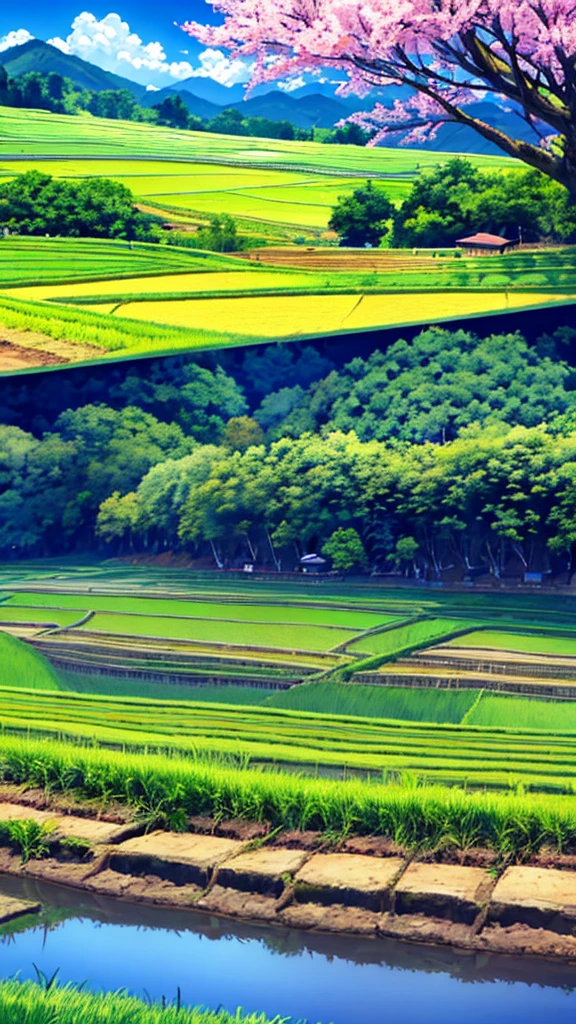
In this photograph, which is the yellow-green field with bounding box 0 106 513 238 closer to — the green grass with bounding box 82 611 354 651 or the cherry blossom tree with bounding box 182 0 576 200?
the cherry blossom tree with bounding box 182 0 576 200

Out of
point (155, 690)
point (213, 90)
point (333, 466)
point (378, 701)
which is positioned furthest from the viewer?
point (213, 90)

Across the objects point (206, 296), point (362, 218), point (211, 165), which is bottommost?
point (206, 296)

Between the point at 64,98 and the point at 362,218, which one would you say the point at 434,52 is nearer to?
the point at 362,218

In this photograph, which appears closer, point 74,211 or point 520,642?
point 520,642


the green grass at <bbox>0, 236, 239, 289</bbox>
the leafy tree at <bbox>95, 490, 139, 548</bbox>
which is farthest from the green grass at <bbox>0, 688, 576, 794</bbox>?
the green grass at <bbox>0, 236, 239, 289</bbox>

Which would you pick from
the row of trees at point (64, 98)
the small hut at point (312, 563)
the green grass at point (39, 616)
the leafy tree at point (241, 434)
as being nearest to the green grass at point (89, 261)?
the leafy tree at point (241, 434)

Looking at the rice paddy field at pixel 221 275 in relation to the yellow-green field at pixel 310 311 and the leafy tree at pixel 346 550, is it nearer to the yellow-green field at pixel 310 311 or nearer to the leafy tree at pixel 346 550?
the yellow-green field at pixel 310 311

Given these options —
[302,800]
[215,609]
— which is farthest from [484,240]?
[302,800]
